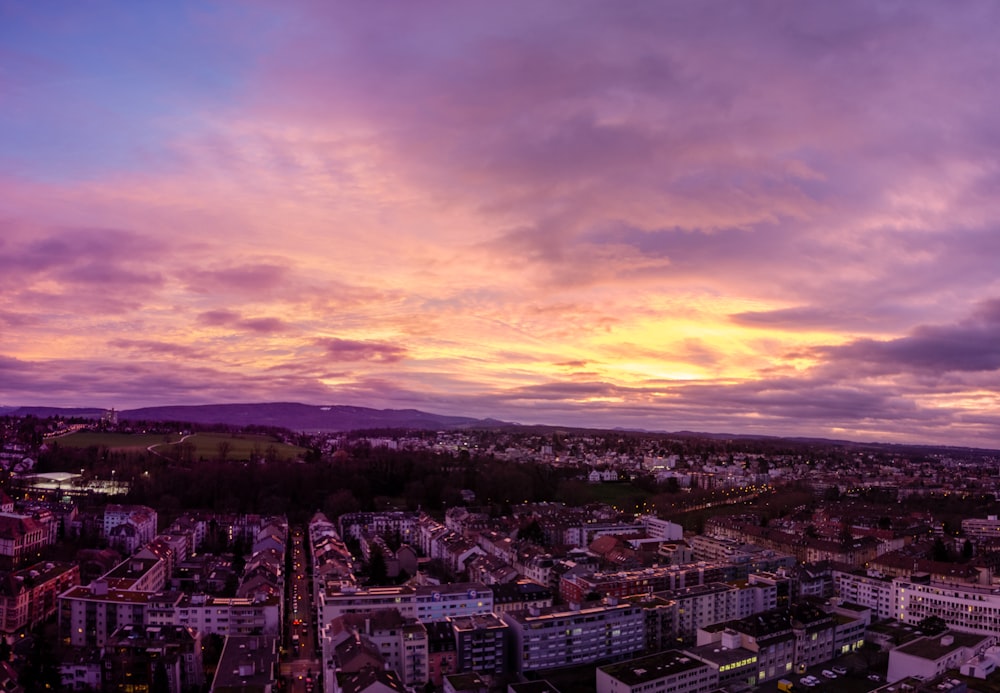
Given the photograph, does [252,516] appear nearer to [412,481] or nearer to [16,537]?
[16,537]

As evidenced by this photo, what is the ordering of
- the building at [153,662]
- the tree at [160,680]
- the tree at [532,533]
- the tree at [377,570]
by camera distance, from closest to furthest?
the tree at [160,680]
the building at [153,662]
the tree at [377,570]
the tree at [532,533]

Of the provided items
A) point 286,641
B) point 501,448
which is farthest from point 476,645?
point 501,448

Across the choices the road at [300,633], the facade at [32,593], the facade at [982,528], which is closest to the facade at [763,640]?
the road at [300,633]

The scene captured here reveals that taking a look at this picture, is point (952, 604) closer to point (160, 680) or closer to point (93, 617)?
point (160, 680)

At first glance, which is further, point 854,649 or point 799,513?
point 799,513

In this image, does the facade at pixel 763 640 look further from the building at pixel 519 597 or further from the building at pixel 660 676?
the building at pixel 519 597

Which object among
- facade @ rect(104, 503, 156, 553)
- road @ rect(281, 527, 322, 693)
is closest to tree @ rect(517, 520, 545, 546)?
road @ rect(281, 527, 322, 693)

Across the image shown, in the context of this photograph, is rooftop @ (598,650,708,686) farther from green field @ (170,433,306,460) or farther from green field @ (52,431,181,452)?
green field @ (52,431,181,452)

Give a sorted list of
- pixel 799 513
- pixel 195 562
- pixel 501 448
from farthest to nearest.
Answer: pixel 501 448, pixel 799 513, pixel 195 562
